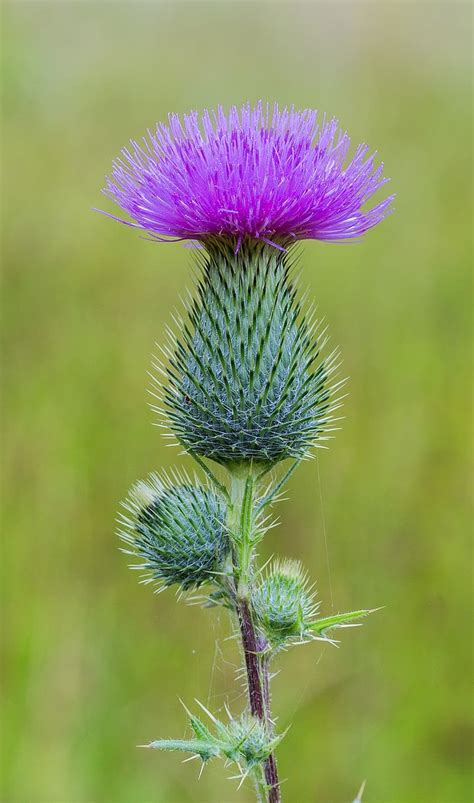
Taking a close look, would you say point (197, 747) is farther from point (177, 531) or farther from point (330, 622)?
point (177, 531)

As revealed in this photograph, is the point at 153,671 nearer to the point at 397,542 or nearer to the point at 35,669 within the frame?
the point at 35,669

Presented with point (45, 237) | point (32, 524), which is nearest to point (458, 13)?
point (45, 237)

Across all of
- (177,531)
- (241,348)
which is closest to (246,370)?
(241,348)

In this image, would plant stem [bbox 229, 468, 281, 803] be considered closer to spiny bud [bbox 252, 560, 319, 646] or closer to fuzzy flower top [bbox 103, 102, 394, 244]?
spiny bud [bbox 252, 560, 319, 646]

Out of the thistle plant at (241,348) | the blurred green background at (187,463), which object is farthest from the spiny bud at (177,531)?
the blurred green background at (187,463)

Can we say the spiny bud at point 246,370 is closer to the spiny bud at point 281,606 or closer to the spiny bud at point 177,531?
the spiny bud at point 177,531

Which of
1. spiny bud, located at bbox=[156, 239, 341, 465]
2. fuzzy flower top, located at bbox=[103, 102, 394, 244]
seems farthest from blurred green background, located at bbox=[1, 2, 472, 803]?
fuzzy flower top, located at bbox=[103, 102, 394, 244]
